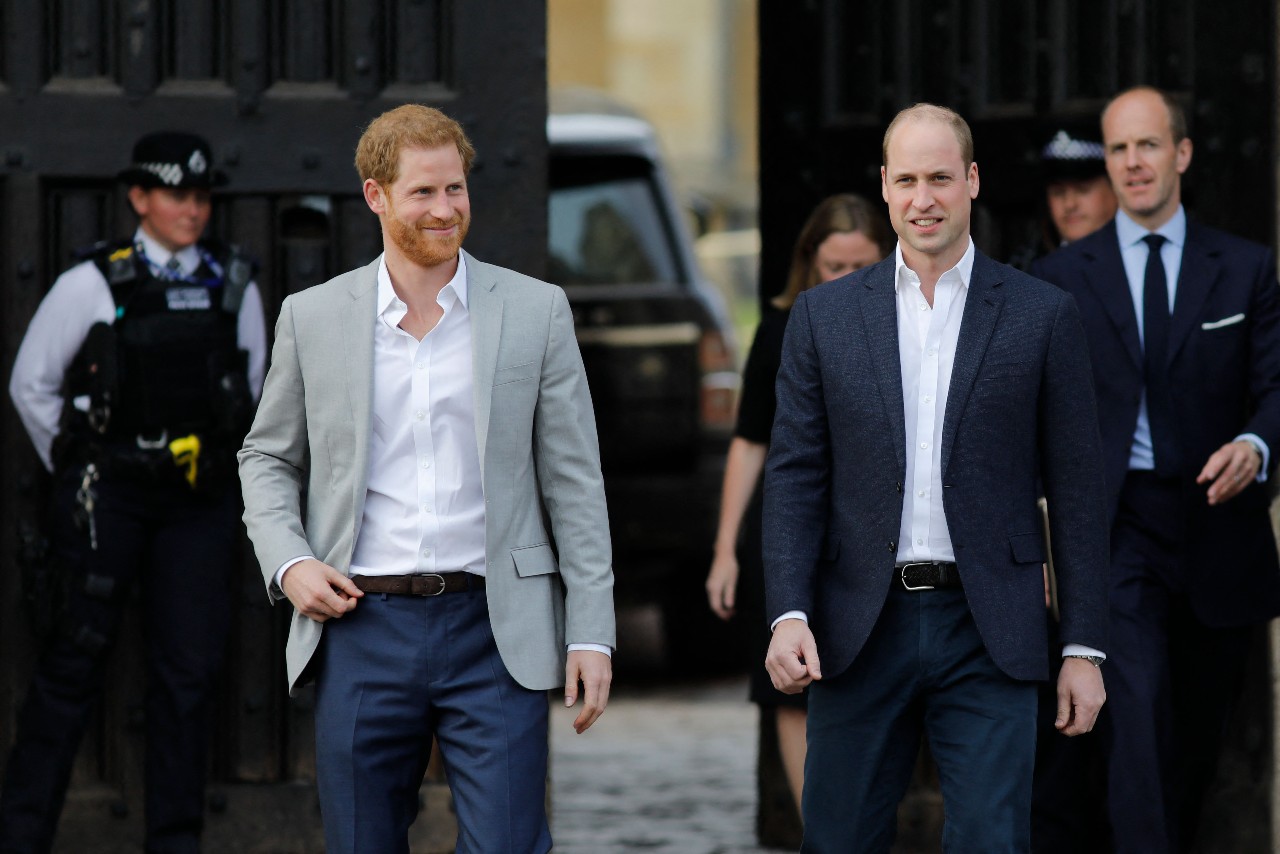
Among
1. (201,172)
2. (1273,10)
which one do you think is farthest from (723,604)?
(1273,10)

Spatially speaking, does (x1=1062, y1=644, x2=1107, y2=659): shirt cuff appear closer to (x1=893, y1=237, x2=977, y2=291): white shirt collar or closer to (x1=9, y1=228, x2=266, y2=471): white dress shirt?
(x1=893, y1=237, x2=977, y2=291): white shirt collar

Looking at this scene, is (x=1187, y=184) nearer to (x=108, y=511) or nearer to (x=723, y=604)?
(x=723, y=604)

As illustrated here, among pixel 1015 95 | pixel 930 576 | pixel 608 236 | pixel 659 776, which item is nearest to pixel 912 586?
pixel 930 576

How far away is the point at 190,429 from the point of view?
5.72 meters

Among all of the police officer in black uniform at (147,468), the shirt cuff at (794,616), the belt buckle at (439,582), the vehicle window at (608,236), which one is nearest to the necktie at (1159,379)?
the shirt cuff at (794,616)

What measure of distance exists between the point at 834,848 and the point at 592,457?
915 millimetres

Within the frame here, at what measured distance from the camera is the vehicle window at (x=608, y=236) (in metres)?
10.1

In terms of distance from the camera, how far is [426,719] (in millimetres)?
4035

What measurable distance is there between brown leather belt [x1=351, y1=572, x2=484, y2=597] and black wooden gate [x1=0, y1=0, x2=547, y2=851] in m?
2.26

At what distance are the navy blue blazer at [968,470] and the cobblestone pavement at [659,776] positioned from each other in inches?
98.0

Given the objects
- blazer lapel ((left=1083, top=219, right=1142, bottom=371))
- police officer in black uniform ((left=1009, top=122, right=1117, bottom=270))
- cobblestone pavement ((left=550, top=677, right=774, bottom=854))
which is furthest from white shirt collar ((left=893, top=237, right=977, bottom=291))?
cobblestone pavement ((left=550, top=677, right=774, bottom=854))

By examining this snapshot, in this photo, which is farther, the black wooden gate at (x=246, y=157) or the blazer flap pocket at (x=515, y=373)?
the black wooden gate at (x=246, y=157)

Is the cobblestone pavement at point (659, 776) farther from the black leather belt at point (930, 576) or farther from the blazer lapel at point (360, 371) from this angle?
the blazer lapel at point (360, 371)

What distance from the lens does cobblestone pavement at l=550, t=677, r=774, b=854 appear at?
6684 mm
